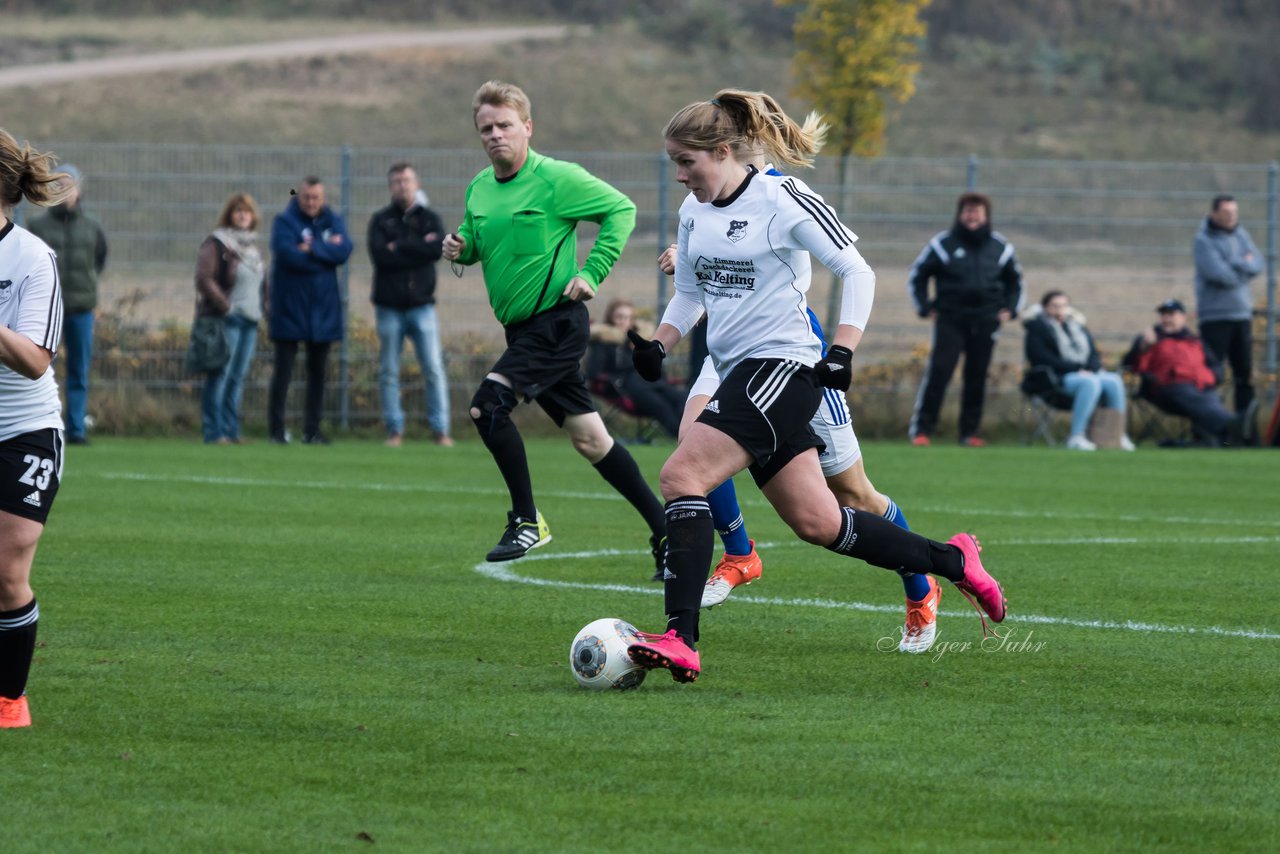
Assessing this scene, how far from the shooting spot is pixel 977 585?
682 cm

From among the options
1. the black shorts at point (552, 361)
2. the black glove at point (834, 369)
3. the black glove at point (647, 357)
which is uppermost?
the black glove at point (834, 369)

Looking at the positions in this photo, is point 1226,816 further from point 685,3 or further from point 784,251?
point 685,3

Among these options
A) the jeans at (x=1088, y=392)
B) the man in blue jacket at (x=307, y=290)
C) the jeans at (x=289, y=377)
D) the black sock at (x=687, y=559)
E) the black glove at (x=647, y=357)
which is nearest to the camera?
the black sock at (x=687, y=559)

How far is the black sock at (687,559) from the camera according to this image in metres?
6.21

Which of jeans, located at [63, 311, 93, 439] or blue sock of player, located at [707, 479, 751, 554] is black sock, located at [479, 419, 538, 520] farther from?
jeans, located at [63, 311, 93, 439]

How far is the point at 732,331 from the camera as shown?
6531 millimetres

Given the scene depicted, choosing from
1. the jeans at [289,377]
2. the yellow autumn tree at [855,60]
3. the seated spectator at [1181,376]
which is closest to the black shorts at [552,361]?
the jeans at [289,377]

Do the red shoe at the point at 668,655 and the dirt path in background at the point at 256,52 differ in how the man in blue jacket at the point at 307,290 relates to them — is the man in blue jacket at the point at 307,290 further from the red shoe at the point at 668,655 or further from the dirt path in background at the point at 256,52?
the dirt path in background at the point at 256,52

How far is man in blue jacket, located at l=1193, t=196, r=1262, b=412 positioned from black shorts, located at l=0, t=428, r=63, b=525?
15.3 metres

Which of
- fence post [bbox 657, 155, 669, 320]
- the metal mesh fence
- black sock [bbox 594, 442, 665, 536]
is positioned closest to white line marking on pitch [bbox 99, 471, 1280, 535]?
black sock [bbox 594, 442, 665, 536]

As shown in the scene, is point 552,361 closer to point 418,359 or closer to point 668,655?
point 668,655

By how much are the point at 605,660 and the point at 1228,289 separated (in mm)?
14520

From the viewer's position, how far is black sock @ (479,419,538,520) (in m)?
9.23

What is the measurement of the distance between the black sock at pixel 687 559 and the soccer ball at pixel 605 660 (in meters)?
0.16
